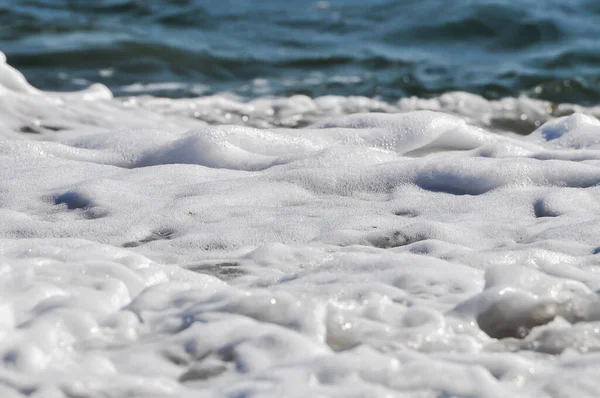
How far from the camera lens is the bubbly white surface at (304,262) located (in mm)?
1809

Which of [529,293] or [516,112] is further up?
[529,293]

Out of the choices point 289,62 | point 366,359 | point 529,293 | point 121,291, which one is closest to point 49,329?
point 121,291

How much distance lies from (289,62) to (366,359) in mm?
5078

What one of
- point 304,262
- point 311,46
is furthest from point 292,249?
point 311,46

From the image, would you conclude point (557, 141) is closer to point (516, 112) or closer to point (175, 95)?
point (516, 112)

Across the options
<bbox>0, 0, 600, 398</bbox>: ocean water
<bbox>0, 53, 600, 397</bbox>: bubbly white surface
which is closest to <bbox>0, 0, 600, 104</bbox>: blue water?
<bbox>0, 0, 600, 398</bbox>: ocean water

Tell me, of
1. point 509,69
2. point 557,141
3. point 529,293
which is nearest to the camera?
point 529,293

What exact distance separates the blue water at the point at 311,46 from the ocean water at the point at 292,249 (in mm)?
542

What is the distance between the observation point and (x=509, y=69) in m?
6.52

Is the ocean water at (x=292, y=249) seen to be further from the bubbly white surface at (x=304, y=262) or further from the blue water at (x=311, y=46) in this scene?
the blue water at (x=311, y=46)

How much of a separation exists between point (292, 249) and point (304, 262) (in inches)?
3.2

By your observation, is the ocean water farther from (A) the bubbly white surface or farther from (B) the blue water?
(B) the blue water

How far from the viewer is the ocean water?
182 cm

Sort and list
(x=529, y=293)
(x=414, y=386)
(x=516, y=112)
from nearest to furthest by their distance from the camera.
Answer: (x=414, y=386), (x=529, y=293), (x=516, y=112)
